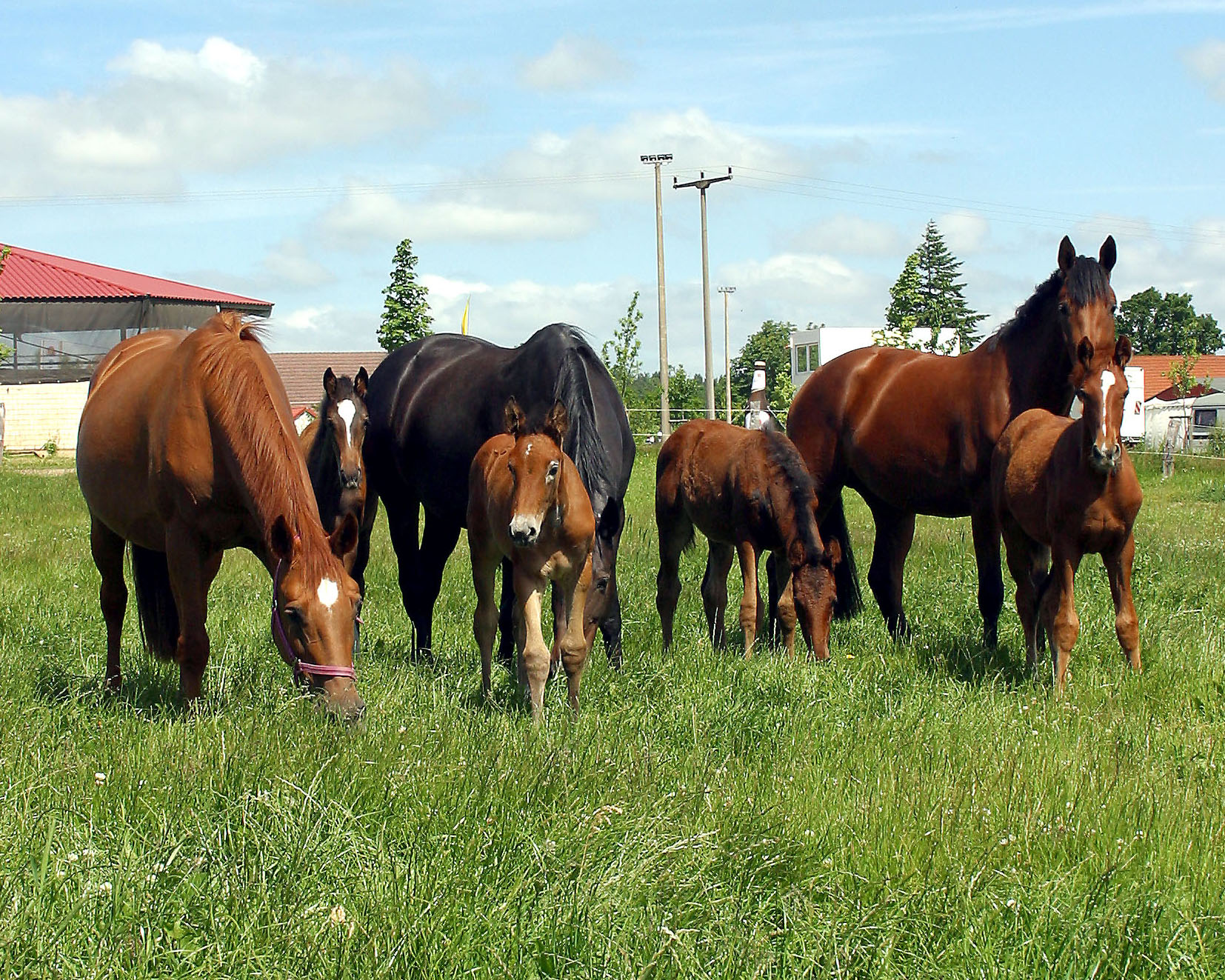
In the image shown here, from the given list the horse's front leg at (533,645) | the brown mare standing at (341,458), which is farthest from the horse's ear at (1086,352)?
the brown mare standing at (341,458)

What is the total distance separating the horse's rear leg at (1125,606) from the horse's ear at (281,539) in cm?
393

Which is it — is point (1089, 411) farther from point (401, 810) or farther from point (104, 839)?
point (104, 839)

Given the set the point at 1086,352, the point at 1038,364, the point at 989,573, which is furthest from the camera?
the point at 989,573

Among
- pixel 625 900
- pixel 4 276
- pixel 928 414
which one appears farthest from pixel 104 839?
pixel 4 276

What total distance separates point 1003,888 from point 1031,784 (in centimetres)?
100

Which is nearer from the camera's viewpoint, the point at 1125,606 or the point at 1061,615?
the point at 1061,615

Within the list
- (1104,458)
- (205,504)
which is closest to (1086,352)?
(1104,458)

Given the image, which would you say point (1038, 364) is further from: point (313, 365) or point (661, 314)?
point (313, 365)

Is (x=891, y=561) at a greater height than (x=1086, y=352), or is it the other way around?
(x=1086, y=352)

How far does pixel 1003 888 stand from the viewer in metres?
3.31

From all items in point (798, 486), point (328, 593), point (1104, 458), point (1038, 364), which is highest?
point (1038, 364)

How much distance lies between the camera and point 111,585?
6289mm

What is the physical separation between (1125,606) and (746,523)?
2142 millimetres

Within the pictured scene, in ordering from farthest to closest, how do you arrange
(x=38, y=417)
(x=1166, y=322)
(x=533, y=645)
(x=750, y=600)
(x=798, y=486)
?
(x=1166, y=322) → (x=38, y=417) → (x=750, y=600) → (x=798, y=486) → (x=533, y=645)
